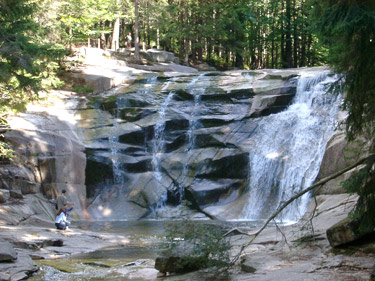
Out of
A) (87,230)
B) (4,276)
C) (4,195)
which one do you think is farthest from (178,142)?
(4,276)

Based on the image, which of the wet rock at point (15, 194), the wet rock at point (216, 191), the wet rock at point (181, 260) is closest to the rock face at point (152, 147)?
the wet rock at point (216, 191)

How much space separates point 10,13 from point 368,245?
30.7ft

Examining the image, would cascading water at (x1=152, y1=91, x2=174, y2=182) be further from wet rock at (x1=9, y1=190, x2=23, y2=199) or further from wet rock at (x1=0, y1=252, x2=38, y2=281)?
wet rock at (x1=0, y1=252, x2=38, y2=281)

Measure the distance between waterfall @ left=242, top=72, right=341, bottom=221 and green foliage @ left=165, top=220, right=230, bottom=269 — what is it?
8.62m

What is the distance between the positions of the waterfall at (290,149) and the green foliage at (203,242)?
28.3 ft

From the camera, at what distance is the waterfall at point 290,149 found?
17.5 metres

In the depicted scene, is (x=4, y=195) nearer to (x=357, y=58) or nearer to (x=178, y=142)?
(x=178, y=142)

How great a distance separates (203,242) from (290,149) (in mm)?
11842

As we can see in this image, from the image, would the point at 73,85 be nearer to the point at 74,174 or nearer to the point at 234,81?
the point at 74,174

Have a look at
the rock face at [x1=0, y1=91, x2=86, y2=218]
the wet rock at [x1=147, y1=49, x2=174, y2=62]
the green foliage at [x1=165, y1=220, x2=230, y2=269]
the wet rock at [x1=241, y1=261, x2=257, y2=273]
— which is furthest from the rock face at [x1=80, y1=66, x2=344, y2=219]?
the wet rock at [x1=147, y1=49, x2=174, y2=62]

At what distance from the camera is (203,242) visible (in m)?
7.82

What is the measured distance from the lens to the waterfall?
1753 cm

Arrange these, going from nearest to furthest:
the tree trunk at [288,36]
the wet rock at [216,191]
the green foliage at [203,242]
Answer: the green foliage at [203,242] → the wet rock at [216,191] → the tree trunk at [288,36]

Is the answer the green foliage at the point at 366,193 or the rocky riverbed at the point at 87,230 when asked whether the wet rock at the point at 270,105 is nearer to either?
the rocky riverbed at the point at 87,230
